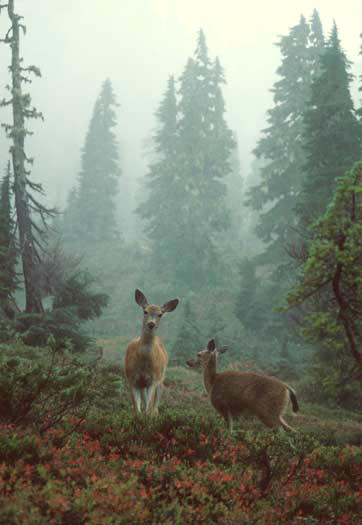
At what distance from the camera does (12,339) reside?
593 inches

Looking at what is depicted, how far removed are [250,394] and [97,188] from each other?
4654 cm

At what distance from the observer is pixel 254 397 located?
27.6 feet

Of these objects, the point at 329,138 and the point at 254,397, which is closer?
the point at 254,397

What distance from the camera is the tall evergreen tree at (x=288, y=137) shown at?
30906 mm

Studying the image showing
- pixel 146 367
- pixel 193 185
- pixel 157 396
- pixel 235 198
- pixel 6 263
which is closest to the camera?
pixel 146 367

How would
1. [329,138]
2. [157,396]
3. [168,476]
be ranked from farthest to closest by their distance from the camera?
[329,138] < [157,396] < [168,476]

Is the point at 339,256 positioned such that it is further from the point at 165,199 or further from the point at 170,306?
the point at 165,199

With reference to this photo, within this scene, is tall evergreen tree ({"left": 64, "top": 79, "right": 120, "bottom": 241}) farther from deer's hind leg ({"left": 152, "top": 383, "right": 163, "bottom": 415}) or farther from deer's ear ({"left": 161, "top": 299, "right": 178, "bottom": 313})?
deer's hind leg ({"left": 152, "top": 383, "right": 163, "bottom": 415})

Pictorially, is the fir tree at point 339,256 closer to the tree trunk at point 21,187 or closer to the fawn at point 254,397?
the fawn at point 254,397

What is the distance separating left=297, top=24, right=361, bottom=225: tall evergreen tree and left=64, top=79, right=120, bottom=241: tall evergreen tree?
32917 millimetres

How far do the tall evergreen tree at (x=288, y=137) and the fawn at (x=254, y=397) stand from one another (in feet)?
70.0

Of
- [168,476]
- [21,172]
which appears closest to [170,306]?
[168,476]

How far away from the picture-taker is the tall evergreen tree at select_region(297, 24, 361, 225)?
18781 mm

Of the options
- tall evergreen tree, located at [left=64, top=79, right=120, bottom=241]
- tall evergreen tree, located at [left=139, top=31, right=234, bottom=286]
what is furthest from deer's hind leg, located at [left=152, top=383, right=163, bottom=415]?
tall evergreen tree, located at [left=64, top=79, right=120, bottom=241]
